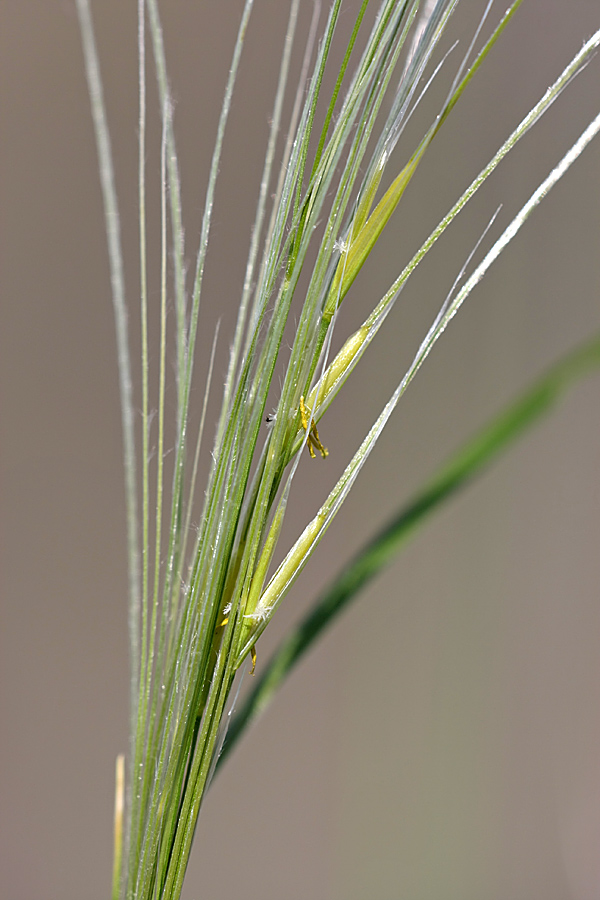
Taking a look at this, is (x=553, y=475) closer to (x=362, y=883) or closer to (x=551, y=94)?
(x=362, y=883)

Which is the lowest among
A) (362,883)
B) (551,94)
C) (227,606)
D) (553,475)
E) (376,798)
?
(362,883)

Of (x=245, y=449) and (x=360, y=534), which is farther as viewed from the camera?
(x=360, y=534)

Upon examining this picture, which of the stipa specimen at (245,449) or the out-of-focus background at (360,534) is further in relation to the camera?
the out-of-focus background at (360,534)

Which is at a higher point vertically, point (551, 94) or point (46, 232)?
point (46, 232)

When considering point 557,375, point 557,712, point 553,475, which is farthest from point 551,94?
point 557,712

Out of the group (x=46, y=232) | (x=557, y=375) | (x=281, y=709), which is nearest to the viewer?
(x=557, y=375)

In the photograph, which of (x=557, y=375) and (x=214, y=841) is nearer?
(x=557, y=375)

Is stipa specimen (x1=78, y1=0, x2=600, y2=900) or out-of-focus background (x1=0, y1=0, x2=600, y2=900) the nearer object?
stipa specimen (x1=78, y1=0, x2=600, y2=900)

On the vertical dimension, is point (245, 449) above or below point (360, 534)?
below
